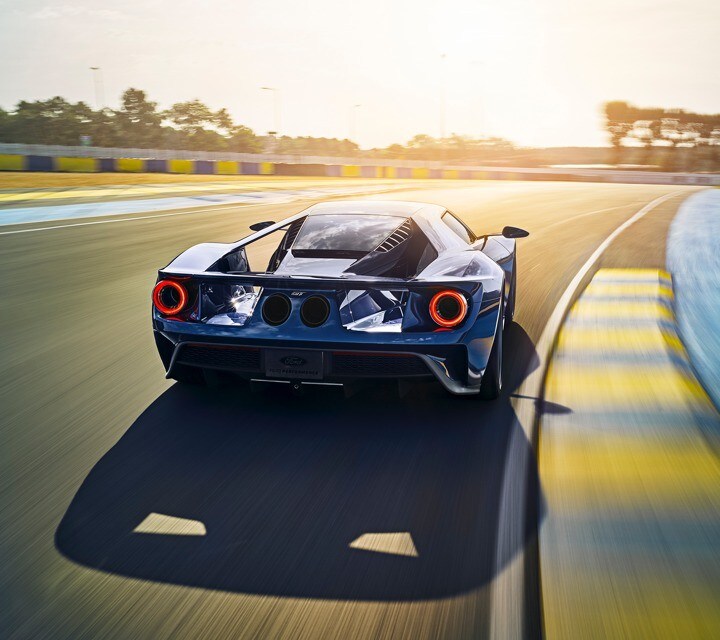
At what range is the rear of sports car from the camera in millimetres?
4020

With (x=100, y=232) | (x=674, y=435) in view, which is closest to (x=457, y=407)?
(x=674, y=435)

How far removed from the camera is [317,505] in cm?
333

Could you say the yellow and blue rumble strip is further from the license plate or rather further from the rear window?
the rear window

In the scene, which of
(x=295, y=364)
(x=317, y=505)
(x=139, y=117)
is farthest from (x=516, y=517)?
(x=139, y=117)

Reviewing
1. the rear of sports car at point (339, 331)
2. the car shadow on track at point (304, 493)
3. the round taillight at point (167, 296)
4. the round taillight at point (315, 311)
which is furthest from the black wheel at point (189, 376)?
the round taillight at point (315, 311)

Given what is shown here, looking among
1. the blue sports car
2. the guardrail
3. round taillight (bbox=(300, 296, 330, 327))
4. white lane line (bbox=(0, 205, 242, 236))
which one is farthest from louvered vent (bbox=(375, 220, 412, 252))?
the guardrail

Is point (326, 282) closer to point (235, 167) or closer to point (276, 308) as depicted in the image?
point (276, 308)

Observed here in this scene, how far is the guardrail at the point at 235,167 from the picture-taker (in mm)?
35500

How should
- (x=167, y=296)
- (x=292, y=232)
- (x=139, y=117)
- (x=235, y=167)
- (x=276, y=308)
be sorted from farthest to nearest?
(x=139, y=117) → (x=235, y=167) → (x=292, y=232) → (x=167, y=296) → (x=276, y=308)

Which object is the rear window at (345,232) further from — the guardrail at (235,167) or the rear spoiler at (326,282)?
the guardrail at (235,167)

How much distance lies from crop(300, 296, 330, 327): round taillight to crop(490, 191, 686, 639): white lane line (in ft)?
3.86

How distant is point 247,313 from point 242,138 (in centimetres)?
13101

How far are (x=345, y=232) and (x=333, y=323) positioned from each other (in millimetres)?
1249

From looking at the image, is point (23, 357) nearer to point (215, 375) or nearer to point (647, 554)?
point (215, 375)
